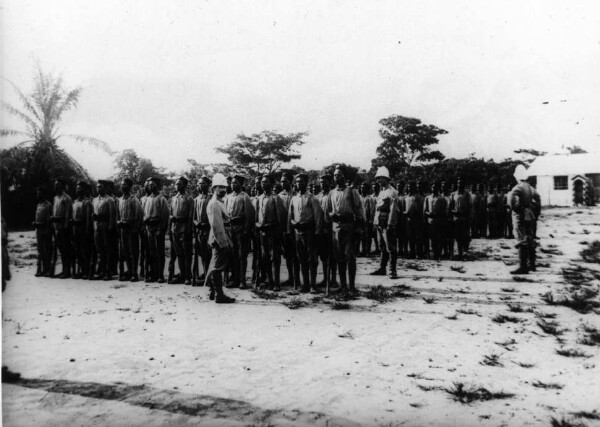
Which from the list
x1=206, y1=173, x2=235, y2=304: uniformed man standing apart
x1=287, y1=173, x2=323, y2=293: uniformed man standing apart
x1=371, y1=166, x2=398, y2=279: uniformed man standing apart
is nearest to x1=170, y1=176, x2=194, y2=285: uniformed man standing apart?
x1=206, y1=173, x2=235, y2=304: uniformed man standing apart

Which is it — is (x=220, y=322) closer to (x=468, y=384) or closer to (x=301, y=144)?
(x=468, y=384)

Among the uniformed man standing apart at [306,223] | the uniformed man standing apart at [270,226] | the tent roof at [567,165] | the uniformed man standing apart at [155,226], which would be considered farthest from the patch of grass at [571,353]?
the tent roof at [567,165]

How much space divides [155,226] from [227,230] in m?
1.75

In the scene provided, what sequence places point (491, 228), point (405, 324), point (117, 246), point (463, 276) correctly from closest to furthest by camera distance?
1. point (405, 324)
2. point (463, 276)
3. point (117, 246)
4. point (491, 228)

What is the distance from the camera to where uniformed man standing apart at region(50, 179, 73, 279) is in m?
8.98

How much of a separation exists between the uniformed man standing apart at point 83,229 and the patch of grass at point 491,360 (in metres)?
7.99

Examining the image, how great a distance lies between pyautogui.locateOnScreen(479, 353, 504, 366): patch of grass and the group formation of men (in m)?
2.89

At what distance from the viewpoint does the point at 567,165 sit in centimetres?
3167

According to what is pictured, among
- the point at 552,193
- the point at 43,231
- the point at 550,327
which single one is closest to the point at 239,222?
the point at 43,231

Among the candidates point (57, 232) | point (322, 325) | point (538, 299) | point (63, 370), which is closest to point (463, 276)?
point (538, 299)

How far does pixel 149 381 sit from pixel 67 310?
123 inches

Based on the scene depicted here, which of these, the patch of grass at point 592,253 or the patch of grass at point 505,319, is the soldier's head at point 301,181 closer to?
the patch of grass at point 505,319

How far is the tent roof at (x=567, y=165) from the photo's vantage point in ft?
100.0

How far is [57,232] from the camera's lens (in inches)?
356
